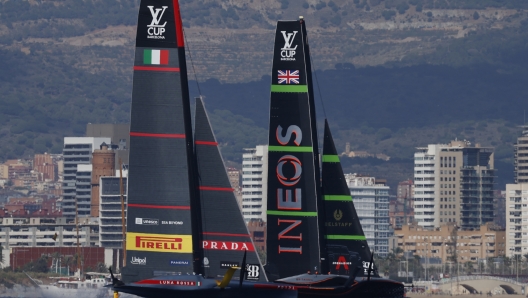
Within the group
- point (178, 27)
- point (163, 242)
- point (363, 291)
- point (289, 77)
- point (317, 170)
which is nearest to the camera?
point (178, 27)

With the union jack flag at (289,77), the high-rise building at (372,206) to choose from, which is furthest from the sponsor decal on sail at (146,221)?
the high-rise building at (372,206)

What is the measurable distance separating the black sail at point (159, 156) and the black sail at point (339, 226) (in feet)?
23.9

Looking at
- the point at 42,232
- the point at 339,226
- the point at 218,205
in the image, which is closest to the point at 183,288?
the point at 218,205

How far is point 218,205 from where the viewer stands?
98.5ft

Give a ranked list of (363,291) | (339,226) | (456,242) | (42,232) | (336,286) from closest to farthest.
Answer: (336,286)
(363,291)
(339,226)
(42,232)
(456,242)

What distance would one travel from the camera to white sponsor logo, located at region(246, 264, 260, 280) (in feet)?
97.8

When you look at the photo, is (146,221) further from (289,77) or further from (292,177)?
(289,77)

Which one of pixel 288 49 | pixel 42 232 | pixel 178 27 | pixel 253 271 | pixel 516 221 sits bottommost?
pixel 253 271

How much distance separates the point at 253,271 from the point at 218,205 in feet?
4.53

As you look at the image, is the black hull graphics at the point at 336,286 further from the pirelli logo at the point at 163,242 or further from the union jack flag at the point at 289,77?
the union jack flag at the point at 289,77

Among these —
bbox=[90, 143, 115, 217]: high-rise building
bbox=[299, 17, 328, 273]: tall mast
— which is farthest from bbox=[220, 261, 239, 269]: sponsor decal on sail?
bbox=[90, 143, 115, 217]: high-rise building

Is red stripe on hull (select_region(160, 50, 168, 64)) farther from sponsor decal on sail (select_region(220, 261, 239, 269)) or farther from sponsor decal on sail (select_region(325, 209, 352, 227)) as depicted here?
sponsor decal on sail (select_region(325, 209, 352, 227))

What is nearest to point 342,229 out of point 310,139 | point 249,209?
point 310,139

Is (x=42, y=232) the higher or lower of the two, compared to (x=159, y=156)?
higher
